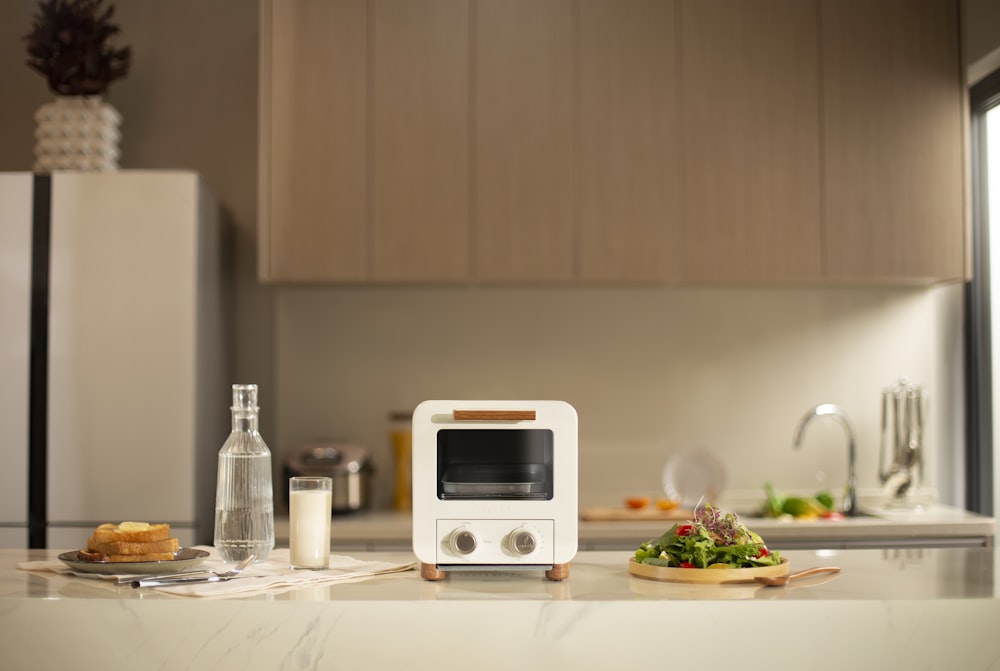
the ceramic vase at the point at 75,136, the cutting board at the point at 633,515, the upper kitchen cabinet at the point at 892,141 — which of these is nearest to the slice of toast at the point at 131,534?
the cutting board at the point at 633,515

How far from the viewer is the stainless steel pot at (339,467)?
3.26 meters

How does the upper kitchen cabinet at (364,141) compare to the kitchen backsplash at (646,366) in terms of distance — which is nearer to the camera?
the upper kitchen cabinet at (364,141)

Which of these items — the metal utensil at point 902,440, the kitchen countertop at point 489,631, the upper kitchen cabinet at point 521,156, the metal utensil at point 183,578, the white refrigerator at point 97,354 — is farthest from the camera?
the metal utensil at point 902,440

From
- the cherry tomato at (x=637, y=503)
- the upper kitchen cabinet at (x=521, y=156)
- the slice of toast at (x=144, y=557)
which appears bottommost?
the cherry tomato at (x=637, y=503)

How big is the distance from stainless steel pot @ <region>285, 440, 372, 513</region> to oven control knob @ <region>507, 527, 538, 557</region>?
1.62 m

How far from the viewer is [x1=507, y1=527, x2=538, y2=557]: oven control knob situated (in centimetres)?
169

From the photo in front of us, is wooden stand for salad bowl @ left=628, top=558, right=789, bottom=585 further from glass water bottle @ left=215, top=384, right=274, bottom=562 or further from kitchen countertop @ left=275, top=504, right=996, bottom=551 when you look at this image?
kitchen countertop @ left=275, top=504, right=996, bottom=551

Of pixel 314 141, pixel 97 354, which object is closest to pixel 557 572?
pixel 97 354

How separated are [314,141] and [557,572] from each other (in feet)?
6.73

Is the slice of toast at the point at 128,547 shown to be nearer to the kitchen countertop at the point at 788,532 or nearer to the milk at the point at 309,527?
the milk at the point at 309,527

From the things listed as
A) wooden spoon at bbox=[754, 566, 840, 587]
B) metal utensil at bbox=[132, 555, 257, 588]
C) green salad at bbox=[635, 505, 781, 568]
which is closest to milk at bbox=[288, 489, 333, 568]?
metal utensil at bbox=[132, 555, 257, 588]

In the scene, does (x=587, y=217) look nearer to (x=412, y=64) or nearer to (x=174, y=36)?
(x=412, y=64)

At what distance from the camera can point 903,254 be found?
134 inches

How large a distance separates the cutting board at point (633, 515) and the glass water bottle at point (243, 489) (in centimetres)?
168
